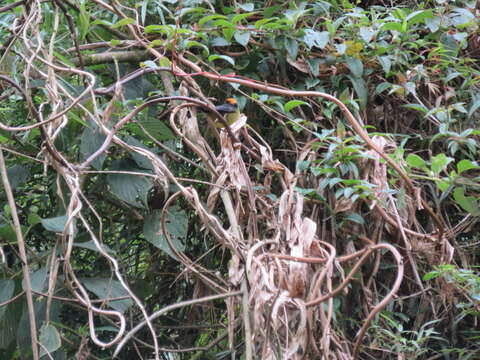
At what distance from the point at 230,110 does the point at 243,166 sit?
267 mm

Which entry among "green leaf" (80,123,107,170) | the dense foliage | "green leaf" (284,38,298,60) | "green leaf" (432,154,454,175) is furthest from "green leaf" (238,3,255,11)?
"green leaf" (432,154,454,175)

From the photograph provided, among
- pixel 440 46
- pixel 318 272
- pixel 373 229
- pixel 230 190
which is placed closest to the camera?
pixel 318 272

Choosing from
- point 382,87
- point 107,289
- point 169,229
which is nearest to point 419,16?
point 382,87

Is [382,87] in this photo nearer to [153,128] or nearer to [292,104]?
[292,104]

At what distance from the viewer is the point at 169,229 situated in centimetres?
139

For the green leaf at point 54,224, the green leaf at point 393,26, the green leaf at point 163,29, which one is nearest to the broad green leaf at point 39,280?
the green leaf at point 54,224

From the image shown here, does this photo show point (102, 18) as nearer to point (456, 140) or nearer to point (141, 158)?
point (141, 158)

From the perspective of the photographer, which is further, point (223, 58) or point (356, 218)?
point (223, 58)

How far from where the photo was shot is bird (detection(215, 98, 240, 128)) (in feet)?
4.98

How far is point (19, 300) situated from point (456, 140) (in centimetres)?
105

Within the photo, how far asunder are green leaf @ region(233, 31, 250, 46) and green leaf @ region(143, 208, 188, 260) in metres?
0.46

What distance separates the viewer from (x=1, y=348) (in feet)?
4.36

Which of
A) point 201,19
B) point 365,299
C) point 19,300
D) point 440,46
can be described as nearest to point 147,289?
point 19,300

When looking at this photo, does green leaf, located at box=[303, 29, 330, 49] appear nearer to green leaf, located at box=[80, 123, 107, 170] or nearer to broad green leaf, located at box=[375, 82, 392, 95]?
broad green leaf, located at box=[375, 82, 392, 95]
